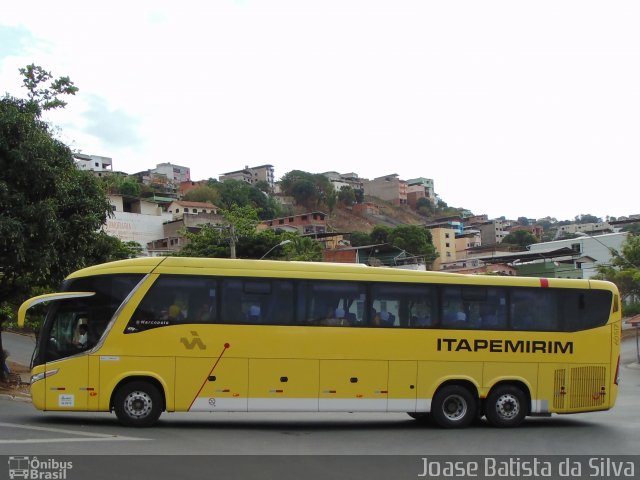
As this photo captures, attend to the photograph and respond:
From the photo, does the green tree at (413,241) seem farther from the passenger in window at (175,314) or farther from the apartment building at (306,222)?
the passenger in window at (175,314)

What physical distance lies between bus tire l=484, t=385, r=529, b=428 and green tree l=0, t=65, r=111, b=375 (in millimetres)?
10979

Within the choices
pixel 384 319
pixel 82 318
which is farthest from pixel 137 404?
pixel 384 319

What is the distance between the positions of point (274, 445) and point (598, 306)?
311 inches

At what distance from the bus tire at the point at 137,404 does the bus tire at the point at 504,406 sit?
6.59m

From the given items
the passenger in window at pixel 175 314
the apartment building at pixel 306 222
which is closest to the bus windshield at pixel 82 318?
the passenger in window at pixel 175 314

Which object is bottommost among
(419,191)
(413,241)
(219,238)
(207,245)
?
(207,245)

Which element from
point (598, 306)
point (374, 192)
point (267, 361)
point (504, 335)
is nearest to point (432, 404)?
point (504, 335)

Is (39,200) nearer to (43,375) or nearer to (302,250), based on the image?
(43,375)

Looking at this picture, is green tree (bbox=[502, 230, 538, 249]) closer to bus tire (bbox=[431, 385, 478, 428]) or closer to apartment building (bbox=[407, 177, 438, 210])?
apartment building (bbox=[407, 177, 438, 210])

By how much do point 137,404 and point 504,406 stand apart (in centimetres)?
731

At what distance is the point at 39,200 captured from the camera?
56.6 feet

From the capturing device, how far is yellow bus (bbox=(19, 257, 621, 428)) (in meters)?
12.6

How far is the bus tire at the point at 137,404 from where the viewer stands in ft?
40.9
